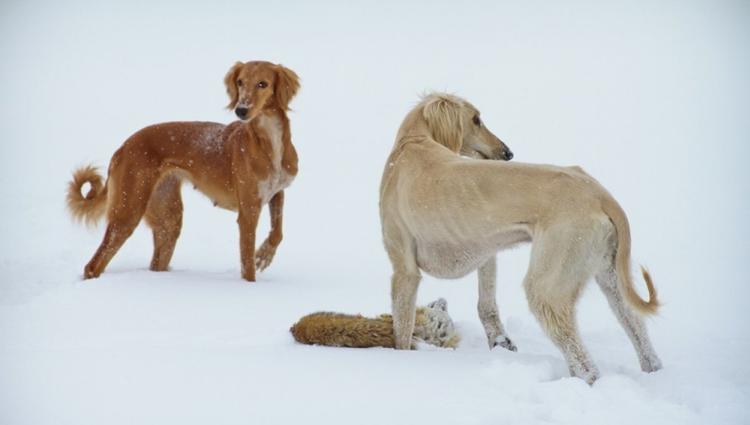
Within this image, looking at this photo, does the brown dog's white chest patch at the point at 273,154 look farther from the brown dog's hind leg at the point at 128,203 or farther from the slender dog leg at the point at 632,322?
the slender dog leg at the point at 632,322

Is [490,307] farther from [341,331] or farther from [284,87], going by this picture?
[284,87]

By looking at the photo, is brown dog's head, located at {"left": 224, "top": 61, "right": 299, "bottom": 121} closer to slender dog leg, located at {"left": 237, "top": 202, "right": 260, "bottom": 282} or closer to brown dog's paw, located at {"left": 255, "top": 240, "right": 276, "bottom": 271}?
slender dog leg, located at {"left": 237, "top": 202, "right": 260, "bottom": 282}

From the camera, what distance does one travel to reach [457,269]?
4.29 metres

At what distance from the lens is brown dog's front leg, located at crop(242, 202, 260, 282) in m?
6.55

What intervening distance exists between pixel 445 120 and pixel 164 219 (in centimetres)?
348

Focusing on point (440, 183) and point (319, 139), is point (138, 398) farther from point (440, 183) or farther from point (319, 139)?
point (319, 139)

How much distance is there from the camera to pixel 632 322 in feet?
12.7

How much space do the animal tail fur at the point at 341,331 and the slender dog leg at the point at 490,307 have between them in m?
0.72

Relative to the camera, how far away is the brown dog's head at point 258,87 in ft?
21.2

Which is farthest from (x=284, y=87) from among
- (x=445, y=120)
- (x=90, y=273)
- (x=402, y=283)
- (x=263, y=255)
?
(x=402, y=283)

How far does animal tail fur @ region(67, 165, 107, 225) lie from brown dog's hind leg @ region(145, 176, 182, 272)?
0.54 meters

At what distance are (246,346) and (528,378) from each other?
153cm

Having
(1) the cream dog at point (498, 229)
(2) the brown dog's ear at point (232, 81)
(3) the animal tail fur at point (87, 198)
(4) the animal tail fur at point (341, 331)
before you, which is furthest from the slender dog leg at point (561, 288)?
(3) the animal tail fur at point (87, 198)

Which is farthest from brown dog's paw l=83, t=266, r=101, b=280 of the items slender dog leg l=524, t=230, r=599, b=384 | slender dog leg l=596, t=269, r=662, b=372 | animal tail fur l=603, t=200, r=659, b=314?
animal tail fur l=603, t=200, r=659, b=314
